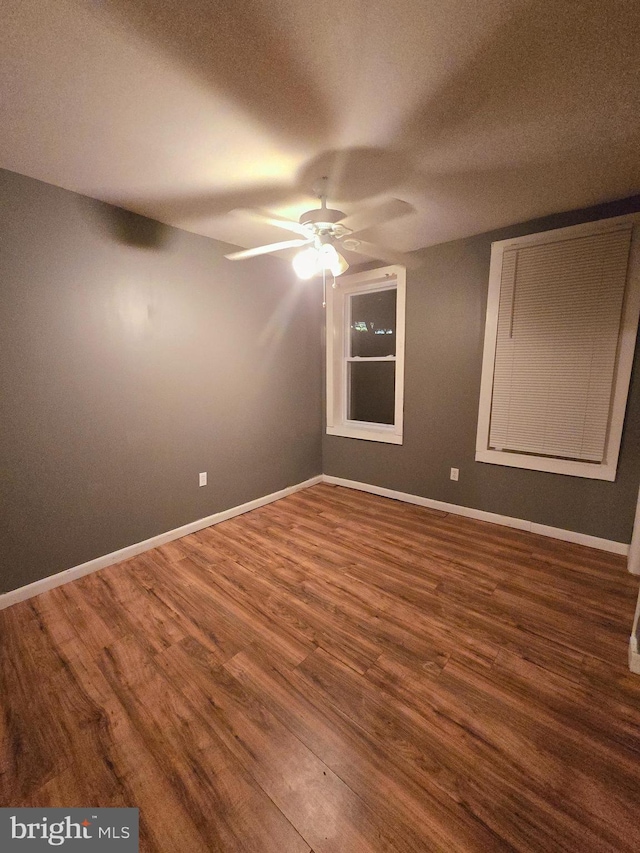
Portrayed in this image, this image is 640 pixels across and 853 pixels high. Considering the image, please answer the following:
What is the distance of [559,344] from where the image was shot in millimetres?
2574

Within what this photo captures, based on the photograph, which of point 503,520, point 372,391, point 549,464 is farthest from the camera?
point 372,391

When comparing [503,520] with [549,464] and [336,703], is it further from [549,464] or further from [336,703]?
[336,703]

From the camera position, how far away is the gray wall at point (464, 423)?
249 centimetres

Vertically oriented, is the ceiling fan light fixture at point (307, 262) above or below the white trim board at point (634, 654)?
above

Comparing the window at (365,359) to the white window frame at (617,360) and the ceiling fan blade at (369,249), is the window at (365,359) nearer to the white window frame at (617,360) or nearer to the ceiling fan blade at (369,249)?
the white window frame at (617,360)

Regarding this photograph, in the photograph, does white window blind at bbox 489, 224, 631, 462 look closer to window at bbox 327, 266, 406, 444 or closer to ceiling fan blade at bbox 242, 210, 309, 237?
window at bbox 327, 266, 406, 444

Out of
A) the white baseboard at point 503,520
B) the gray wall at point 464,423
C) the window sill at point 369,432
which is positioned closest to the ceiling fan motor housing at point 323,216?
the gray wall at point 464,423

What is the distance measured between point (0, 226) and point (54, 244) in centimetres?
24

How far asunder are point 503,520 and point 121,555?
3101 mm

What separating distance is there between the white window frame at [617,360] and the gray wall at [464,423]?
0.05 meters

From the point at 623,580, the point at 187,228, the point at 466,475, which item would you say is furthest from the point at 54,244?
the point at 623,580

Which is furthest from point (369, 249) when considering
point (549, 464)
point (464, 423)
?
point (549, 464)

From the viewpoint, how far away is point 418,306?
10.7 ft

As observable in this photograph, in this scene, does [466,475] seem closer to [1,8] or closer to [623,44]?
[623,44]
